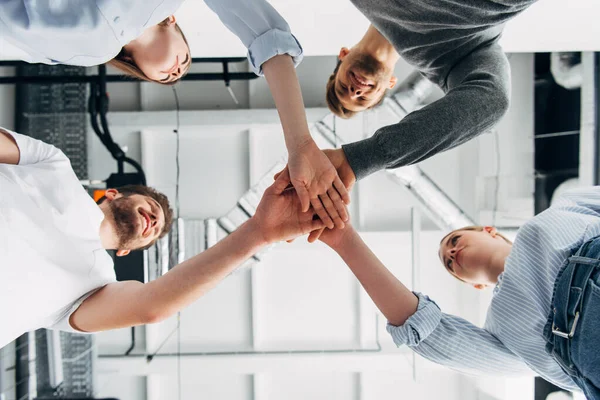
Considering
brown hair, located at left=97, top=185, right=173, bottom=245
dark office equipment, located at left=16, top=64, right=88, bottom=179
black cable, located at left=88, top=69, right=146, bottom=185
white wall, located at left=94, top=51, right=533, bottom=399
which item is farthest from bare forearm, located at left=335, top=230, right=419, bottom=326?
dark office equipment, located at left=16, top=64, right=88, bottom=179

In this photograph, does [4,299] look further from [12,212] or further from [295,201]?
[295,201]

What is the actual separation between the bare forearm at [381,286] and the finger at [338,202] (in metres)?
0.13

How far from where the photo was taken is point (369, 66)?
5.73 feet

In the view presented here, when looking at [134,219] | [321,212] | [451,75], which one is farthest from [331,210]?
[134,219]

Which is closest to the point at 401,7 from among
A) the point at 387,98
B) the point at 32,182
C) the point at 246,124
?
the point at 32,182

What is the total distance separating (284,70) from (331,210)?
1.33ft

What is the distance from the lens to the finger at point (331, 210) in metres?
1.15

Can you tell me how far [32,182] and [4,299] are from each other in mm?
346

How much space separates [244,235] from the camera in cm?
129

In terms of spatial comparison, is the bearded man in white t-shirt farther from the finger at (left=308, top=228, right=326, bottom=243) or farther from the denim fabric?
the denim fabric

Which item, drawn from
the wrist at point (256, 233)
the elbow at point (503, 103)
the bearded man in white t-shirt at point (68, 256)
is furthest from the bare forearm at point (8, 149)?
the elbow at point (503, 103)

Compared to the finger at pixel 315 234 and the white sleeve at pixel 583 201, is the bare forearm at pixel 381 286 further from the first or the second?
the white sleeve at pixel 583 201

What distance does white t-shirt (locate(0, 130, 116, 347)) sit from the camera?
44.9 inches

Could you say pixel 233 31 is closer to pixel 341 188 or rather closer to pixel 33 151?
pixel 341 188
